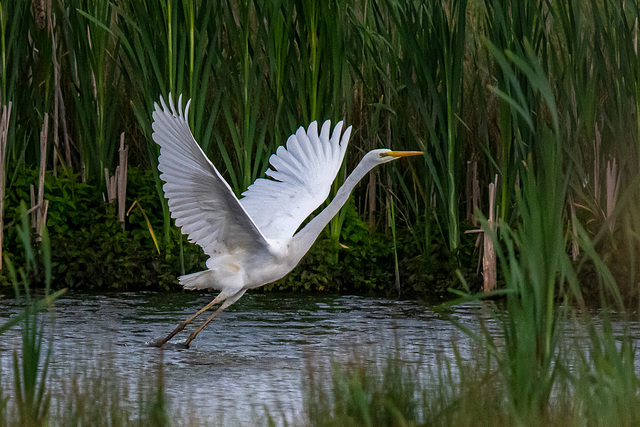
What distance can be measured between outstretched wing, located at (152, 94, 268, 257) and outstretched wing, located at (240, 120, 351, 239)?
1.43ft

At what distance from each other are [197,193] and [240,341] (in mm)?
1071

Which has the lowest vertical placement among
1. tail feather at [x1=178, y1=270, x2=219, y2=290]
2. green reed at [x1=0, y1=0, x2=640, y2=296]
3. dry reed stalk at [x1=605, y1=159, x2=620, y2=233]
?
tail feather at [x1=178, y1=270, x2=219, y2=290]

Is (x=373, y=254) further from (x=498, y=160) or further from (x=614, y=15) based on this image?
(x=614, y=15)

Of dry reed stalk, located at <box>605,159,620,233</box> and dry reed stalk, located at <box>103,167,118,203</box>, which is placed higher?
dry reed stalk, located at <box>103,167,118,203</box>

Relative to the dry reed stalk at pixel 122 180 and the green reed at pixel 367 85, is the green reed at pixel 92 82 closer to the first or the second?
the green reed at pixel 367 85

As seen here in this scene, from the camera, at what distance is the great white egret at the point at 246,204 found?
473 cm

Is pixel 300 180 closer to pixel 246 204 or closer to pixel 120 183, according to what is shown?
pixel 246 204

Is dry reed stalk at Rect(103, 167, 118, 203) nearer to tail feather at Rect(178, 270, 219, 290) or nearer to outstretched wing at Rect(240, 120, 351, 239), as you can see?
outstretched wing at Rect(240, 120, 351, 239)

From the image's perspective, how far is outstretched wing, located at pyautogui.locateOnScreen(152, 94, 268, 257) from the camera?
15.1 feet

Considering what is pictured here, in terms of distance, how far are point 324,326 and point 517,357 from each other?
10.6ft

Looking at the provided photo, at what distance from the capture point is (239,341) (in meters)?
5.63

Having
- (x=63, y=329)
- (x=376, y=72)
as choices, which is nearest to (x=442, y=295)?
(x=376, y=72)

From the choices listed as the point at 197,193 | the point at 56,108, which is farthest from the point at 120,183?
the point at 197,193

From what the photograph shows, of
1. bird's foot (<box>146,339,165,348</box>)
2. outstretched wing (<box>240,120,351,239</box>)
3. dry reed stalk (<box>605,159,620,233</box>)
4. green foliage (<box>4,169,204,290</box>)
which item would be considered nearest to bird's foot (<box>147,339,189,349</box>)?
bird's foot (<box>146,339,165,348</box>)
